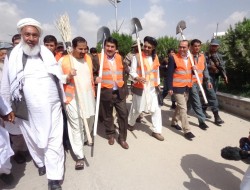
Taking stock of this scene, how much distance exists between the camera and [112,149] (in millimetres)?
4805

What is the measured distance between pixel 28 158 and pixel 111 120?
5.21ft

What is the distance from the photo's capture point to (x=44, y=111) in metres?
3.52

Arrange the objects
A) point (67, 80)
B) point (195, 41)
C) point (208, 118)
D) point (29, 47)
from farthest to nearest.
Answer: point (208, 118) → point (195, 41) → point (67, 80) → point (29, 47)

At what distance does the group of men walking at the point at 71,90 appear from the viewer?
11.5 ft

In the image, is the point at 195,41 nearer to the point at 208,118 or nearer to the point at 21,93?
the point at 208,118

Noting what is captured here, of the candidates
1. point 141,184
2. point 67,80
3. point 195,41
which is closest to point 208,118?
point 195,41

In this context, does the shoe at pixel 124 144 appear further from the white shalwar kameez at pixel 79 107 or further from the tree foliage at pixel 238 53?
the tree foliage at pixel 238 53

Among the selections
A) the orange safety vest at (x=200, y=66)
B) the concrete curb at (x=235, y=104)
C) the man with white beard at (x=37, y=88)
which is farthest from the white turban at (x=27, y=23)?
the concrete curb at (x=235, y=104)

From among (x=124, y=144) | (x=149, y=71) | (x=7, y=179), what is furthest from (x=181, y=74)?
(x=7, y=179)

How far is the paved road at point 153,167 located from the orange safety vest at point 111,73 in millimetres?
1164

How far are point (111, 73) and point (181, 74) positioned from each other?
148cm

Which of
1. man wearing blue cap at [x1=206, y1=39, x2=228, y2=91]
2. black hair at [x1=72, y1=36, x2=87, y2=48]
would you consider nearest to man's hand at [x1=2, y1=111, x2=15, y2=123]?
black hair at [x1=72, y1=36, x2=87, y2=48]

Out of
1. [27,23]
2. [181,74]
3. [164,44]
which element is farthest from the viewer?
[164,44]

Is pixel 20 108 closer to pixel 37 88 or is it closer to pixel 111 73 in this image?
pixel 37 88
